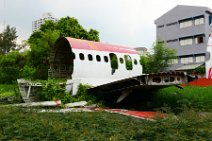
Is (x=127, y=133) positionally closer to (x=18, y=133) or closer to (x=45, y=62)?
(x=18, y=133)

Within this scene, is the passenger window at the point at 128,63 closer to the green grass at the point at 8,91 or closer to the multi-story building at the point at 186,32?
the green grass at the point at 8,91

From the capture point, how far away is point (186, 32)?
63531mm

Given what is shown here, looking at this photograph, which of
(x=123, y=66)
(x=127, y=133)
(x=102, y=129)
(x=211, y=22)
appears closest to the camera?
(x=127, y=133)

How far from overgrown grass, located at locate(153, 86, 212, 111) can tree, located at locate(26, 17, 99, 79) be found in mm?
15373

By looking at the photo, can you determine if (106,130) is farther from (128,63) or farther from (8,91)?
(8,91)

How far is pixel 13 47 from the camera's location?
68188 mm

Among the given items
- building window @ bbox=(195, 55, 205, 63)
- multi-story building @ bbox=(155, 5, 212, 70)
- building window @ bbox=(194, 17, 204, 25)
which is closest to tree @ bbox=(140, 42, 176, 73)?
multi-story building @ bbox=(155, 5, 212, 70)

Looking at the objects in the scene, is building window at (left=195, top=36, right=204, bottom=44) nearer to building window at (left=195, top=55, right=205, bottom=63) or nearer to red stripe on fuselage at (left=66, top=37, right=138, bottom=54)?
building window at (left=195, top=55, right=205, bottom=63)

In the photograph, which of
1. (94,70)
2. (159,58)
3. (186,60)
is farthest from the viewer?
(186,60)

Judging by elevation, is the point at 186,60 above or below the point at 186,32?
below

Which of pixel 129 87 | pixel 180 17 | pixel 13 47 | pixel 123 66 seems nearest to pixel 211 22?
pixel 180 17

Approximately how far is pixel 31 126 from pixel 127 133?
8.63ft

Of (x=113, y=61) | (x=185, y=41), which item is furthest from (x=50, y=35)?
(x=185, y=41)

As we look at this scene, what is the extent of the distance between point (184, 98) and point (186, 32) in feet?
142
